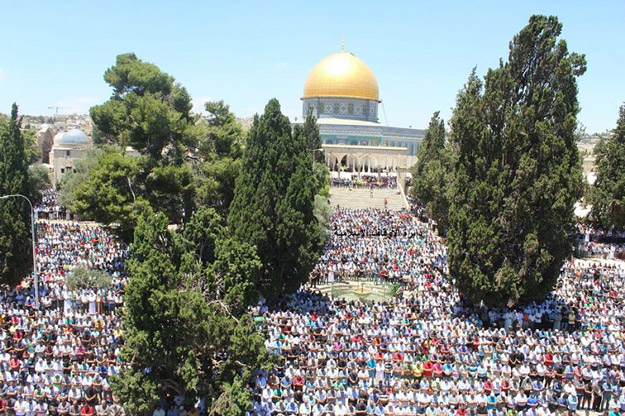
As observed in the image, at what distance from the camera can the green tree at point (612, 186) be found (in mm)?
32938

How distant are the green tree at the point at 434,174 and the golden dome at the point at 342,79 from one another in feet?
93.3

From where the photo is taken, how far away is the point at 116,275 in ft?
78.7

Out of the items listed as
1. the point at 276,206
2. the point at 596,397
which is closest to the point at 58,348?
the point at 276,206

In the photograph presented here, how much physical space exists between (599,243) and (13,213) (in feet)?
104

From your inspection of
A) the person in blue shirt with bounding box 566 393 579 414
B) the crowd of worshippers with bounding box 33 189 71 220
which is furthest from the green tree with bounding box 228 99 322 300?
the crowd of worshippers with bounding box 33 189 71 220

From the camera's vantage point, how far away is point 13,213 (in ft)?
72.1

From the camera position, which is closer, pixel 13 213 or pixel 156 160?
pixel 13 213

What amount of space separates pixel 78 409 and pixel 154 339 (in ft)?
9.96

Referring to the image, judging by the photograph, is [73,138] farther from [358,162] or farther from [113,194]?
[113,194]

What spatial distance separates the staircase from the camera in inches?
1737

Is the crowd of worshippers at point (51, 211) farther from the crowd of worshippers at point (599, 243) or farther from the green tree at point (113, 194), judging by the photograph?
the crowd of worshippers at point (599, 243)

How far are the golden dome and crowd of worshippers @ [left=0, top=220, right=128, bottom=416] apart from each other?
48713 mm

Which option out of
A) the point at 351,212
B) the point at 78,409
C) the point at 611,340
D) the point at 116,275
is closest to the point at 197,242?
the point at 78,409

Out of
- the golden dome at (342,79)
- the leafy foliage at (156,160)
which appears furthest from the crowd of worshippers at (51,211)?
the golden dome at (342,79)
